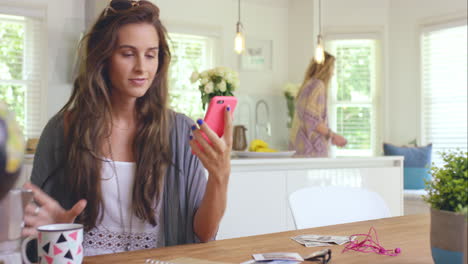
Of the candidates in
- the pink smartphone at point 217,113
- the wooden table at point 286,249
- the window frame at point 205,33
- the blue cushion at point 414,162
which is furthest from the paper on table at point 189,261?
the window frame at point 205,33

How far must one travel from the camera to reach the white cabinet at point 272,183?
2.77 metres

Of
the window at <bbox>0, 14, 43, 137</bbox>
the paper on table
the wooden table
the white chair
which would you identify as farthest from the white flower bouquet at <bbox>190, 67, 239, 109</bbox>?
the paper on table

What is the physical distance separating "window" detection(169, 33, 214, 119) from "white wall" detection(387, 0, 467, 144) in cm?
223

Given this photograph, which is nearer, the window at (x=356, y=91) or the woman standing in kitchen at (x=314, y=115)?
the woman standing in kitchen at (x=314, y=115)

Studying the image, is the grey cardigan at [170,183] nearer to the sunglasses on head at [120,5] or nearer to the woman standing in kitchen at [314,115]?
the sunglasses on head at [120,5]

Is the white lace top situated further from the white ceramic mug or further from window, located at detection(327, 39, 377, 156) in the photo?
window, located at detection(327, 39, 377, 156)

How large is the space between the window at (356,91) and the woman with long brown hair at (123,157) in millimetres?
4517

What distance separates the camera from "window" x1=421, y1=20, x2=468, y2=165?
511 centimetres

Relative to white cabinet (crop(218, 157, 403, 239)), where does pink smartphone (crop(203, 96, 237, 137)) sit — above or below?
above

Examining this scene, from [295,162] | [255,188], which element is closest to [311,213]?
[255,188]

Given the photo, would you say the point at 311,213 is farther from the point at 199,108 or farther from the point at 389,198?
the point at 199,108

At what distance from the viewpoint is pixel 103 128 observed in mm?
1476

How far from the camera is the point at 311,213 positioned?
65.3 inches

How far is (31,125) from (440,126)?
433 cm
